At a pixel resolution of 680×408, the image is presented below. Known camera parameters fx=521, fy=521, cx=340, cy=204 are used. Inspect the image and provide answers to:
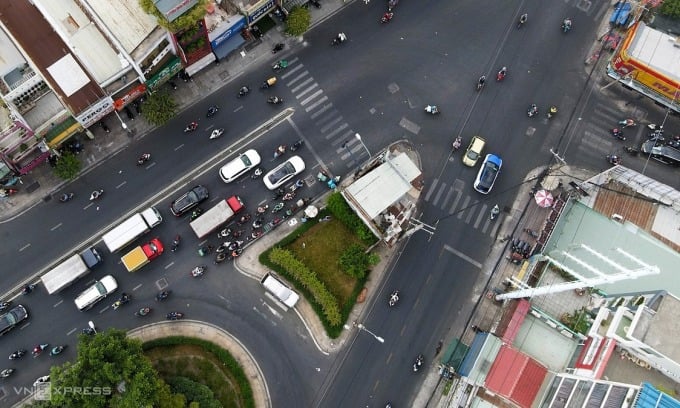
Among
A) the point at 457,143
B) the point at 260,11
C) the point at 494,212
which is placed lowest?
the point at 494,212

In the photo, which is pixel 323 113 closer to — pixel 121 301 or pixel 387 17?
pixel 387 17

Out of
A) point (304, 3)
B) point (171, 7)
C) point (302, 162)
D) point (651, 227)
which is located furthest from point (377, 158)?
point (651, 227)

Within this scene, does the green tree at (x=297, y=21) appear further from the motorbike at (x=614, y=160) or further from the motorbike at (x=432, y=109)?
the motorbike at (x=614, y=160)

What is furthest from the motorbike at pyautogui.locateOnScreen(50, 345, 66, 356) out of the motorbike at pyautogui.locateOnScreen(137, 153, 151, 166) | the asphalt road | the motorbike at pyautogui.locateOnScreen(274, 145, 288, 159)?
the motorbike at pyautogui.locateOnScreen(274, 145, 288, 159)

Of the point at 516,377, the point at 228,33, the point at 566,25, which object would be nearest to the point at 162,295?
the point at 228,33

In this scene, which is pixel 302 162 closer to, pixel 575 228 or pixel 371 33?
pixel 371 33

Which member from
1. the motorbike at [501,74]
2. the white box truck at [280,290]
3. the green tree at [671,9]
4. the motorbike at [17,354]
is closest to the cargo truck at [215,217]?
the white box truck at [280,290]

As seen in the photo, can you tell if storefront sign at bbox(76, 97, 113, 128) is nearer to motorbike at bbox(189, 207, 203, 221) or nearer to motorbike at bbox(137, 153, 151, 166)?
motorbike at bbox(137, 153, 151, 166)
